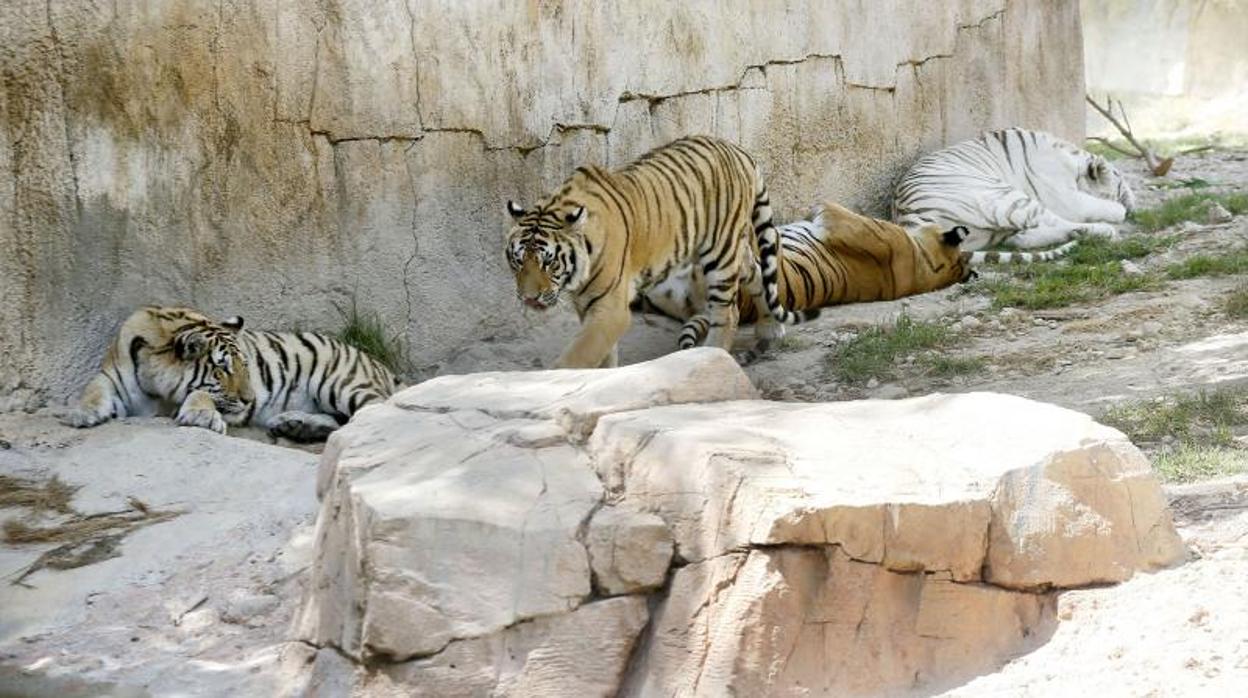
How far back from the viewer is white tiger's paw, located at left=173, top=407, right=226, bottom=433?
6109mm

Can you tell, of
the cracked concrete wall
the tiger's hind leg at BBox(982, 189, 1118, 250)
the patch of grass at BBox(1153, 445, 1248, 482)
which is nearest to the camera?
the patch of grass at BBox(1153, 445, 1248, 482)

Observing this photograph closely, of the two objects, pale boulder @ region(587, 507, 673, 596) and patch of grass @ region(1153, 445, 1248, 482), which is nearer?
pale boulder @ region(587, 507, 673, 596)

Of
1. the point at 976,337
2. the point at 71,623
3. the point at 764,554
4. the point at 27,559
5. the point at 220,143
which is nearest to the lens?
the point at 764,554

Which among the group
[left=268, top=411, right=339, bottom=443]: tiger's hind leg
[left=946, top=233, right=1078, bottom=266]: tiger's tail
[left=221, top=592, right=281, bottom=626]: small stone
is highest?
[left=946, top=233, right=1078, bottom=266]: tiger's tail

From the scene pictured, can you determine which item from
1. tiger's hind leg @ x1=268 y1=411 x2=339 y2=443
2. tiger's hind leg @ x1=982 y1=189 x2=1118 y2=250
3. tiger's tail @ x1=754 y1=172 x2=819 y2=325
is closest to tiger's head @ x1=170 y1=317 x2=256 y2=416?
tiger's hind leg @ x1=268 y1=411 x2=339 y2=443

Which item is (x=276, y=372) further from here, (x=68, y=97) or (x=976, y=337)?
(x=976, y=337)

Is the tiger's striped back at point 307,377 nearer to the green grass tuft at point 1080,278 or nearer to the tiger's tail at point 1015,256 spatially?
the green grass tuft at point 1080,278

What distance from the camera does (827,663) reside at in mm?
3627

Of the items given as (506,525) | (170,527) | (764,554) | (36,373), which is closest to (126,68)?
(36,373)

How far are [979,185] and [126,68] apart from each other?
18.2 ft

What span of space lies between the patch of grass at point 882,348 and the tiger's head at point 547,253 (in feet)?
3.91

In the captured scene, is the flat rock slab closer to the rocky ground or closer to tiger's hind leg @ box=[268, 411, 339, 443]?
the rocky ground

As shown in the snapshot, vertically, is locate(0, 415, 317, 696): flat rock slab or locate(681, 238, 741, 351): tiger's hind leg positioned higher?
locate(681, 238, 741, 351): tiger's hind leg

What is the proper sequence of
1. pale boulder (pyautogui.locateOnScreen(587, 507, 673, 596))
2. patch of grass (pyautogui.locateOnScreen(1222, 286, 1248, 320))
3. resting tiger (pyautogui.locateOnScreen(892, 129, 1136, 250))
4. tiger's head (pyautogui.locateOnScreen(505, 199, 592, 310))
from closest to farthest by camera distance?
pale boulder (pyautogui.locateOnScreen(587, 507, 673, 596))
tiger's head (pyautogui.locateOnScreen(505, 199, 592, 310))
patch of grass (pyautogui.locateOnScreen(1222, 286, 1248, 320))
resting tiger (pyautogui.locateOnScreen(892, 129, 1136, 250))
